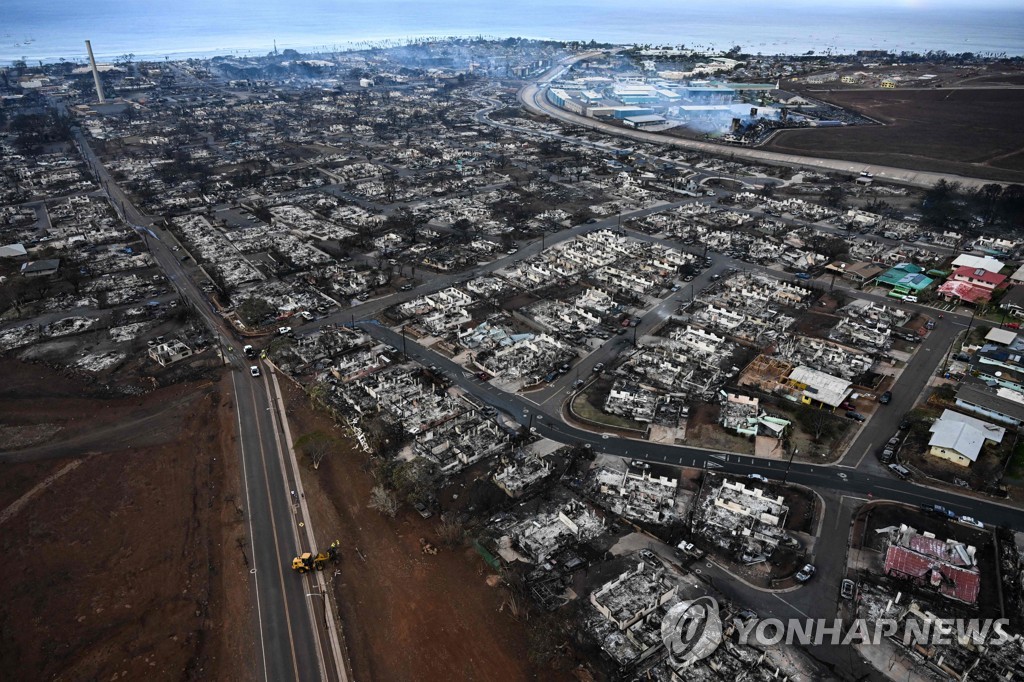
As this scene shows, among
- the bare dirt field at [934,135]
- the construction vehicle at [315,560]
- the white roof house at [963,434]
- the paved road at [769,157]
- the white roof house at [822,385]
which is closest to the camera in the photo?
the construction vehicle at [315,560]

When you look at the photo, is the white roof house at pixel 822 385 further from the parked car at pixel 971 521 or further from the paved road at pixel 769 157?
the paved road at pixel 769 157

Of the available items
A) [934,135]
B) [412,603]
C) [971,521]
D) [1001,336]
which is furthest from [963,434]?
[934,135]

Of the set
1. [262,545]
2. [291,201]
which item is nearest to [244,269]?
[291,201]

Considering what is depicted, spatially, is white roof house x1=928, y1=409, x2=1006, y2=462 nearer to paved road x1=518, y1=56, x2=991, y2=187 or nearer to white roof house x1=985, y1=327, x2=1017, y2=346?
white roof house x1=985, y1=327, x2=1017, y2=346

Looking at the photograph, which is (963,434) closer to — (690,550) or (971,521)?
(971,521)

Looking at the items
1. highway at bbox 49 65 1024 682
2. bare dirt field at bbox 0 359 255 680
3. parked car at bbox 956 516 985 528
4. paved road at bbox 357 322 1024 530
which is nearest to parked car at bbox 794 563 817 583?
highway at bbox 49 65 1024 682

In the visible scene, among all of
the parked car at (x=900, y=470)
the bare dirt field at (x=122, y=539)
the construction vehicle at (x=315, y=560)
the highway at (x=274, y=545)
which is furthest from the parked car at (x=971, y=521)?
the bare dirt field at (x=122, y=539)
